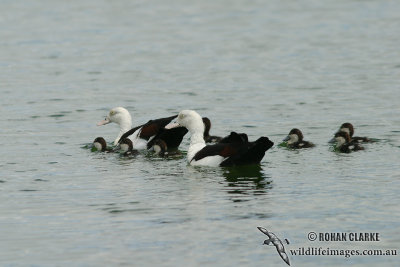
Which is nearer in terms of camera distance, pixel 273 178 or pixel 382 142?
pixel 273 178

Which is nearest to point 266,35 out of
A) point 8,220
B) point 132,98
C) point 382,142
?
point 132,98

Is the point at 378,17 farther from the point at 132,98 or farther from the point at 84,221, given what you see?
the point at 84,221

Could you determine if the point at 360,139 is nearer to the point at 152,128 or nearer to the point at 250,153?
the point at 250,153

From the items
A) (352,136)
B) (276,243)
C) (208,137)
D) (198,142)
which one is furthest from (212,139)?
(276,243)

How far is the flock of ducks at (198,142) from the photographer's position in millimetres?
16969

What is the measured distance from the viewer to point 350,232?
12188 mm

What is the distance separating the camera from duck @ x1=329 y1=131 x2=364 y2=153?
1782 centimetres

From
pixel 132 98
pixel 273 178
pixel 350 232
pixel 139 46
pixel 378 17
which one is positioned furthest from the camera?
pixel 378 17

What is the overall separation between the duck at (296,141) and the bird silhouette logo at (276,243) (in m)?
5.91

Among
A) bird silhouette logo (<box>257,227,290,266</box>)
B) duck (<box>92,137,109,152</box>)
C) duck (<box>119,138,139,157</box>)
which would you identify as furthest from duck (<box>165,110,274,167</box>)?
bird silhouette logo (<box>257,227,290,266</box>)

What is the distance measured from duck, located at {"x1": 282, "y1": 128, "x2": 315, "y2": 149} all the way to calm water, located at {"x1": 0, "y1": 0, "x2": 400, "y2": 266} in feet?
0.54

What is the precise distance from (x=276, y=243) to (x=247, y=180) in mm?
4196

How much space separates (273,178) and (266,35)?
20.8 metres

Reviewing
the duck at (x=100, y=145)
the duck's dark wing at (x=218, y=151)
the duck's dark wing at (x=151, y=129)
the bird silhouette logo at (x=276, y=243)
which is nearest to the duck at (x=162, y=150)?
the duck's dark wing at (x=151, y=129)
